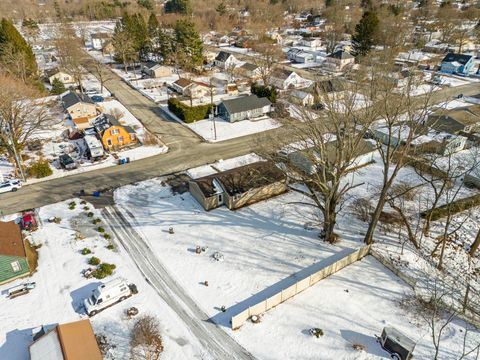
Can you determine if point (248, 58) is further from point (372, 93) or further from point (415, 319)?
point (415, 319)

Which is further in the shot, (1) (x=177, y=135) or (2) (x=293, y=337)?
(1) (x=177, y=135)

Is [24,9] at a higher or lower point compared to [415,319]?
higher

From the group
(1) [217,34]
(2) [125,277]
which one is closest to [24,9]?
(1) [217,34]

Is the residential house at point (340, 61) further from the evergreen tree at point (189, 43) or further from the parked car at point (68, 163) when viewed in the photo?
the parked car at point (68, 163)

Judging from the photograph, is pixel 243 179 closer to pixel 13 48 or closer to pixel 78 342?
pixel 78 342

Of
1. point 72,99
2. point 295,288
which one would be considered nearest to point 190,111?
point 72,99

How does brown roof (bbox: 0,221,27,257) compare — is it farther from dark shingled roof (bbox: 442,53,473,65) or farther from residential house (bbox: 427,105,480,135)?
dark shingled roof (bbox: 442,53,473,65)

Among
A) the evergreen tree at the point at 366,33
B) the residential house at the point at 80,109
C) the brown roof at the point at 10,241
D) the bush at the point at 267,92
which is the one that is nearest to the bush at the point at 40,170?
the brown roof at the point at 10,241
